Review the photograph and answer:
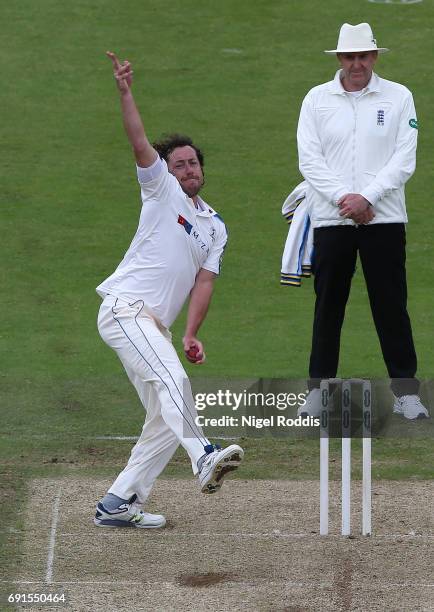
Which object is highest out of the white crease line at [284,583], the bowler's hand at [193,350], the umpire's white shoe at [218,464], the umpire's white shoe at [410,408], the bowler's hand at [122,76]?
the bowler's hand at [122,76]

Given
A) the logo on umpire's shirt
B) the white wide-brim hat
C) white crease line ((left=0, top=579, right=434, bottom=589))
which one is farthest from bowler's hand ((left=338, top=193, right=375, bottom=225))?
white crease line ((left=0, top=579, right=434, bottom=589))

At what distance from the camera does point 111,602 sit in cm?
659

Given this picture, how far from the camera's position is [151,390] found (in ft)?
25.3

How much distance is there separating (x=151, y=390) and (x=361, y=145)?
7.66ft

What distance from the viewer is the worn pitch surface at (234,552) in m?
6.69

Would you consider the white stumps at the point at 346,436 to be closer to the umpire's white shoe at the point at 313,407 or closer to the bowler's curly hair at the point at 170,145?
the umpire's white shoe at the point at 313,407

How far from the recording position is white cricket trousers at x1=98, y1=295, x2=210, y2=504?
7301 millimetres

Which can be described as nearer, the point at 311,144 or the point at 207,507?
the point at 207,507

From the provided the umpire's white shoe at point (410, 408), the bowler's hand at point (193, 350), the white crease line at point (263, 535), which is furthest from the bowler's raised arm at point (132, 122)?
the umpire's white shoe at point (410, 408)

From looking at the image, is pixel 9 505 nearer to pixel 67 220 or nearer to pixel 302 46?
pixel 67 220

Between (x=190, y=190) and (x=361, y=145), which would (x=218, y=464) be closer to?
(x=190, y=190)

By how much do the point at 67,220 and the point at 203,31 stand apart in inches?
199

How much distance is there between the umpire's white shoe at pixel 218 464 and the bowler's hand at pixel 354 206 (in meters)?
2.32

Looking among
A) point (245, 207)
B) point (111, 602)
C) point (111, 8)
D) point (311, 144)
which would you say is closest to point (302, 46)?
point (111, 8)
